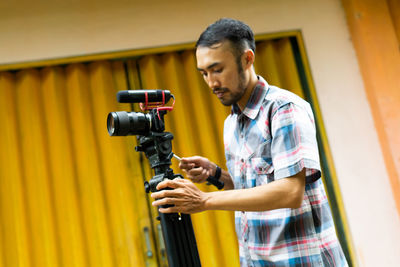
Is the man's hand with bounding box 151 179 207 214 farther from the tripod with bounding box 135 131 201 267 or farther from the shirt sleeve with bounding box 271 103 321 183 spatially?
the shirt sleeve with bounding box 271 103 321 183

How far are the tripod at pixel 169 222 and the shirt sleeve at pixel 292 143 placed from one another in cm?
31

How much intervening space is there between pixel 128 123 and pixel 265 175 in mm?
446

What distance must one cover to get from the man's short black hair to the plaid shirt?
14 centimetres

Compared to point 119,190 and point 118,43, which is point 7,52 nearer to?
point 118,43

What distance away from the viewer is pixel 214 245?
2.14 m

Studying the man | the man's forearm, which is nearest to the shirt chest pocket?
the man

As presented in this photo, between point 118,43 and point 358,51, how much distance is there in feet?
4.87

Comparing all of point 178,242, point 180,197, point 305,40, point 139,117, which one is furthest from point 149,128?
point 305,40

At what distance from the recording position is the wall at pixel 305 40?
2172 millimetres

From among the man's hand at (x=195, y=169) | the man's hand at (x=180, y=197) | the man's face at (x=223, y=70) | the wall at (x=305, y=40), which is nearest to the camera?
the man's hand at (x=180, y=197)

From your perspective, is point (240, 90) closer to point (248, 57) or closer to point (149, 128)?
point (248, 57)

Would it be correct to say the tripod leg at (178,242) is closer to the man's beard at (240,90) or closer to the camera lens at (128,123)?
the camera lens at (128,123)

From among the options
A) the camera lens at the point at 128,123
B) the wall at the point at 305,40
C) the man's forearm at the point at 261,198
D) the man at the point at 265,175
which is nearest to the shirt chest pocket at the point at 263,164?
the man at the point at 265,175

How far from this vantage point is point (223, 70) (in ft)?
3.76
